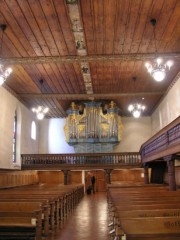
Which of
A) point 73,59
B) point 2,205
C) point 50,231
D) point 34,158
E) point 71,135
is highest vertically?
point 73,59

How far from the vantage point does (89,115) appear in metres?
19.5

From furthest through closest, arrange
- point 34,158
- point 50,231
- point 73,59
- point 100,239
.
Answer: point 34,158, point 73,59, point 50,231, point 100,239

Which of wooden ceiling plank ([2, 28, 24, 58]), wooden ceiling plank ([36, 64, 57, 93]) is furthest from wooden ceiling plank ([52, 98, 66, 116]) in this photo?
wooden ceiling plank ([2, 28, 24, 58])

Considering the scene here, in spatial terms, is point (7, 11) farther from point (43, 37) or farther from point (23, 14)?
point (43, 37)

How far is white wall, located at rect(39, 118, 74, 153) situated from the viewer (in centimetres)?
2272

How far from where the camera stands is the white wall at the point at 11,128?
14857 mm

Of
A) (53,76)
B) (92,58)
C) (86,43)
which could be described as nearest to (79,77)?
(53,76)

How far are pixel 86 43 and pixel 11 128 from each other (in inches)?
314

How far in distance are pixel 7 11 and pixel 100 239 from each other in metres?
7.04

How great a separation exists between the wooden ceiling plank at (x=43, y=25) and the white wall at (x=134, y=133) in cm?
1278

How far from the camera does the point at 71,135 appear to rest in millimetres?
19688

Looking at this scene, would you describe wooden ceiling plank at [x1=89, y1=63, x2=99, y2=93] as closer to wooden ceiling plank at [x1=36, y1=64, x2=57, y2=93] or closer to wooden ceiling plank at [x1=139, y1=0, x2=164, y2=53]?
wooden ceiling plank at [x1=36, y1=64, x2=57, y2=93]

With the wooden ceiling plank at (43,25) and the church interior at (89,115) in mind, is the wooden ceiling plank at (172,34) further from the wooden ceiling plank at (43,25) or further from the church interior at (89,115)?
the wooden ceiling plank at (43,25)

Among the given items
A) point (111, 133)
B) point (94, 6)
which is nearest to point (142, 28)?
point (94, 6)
